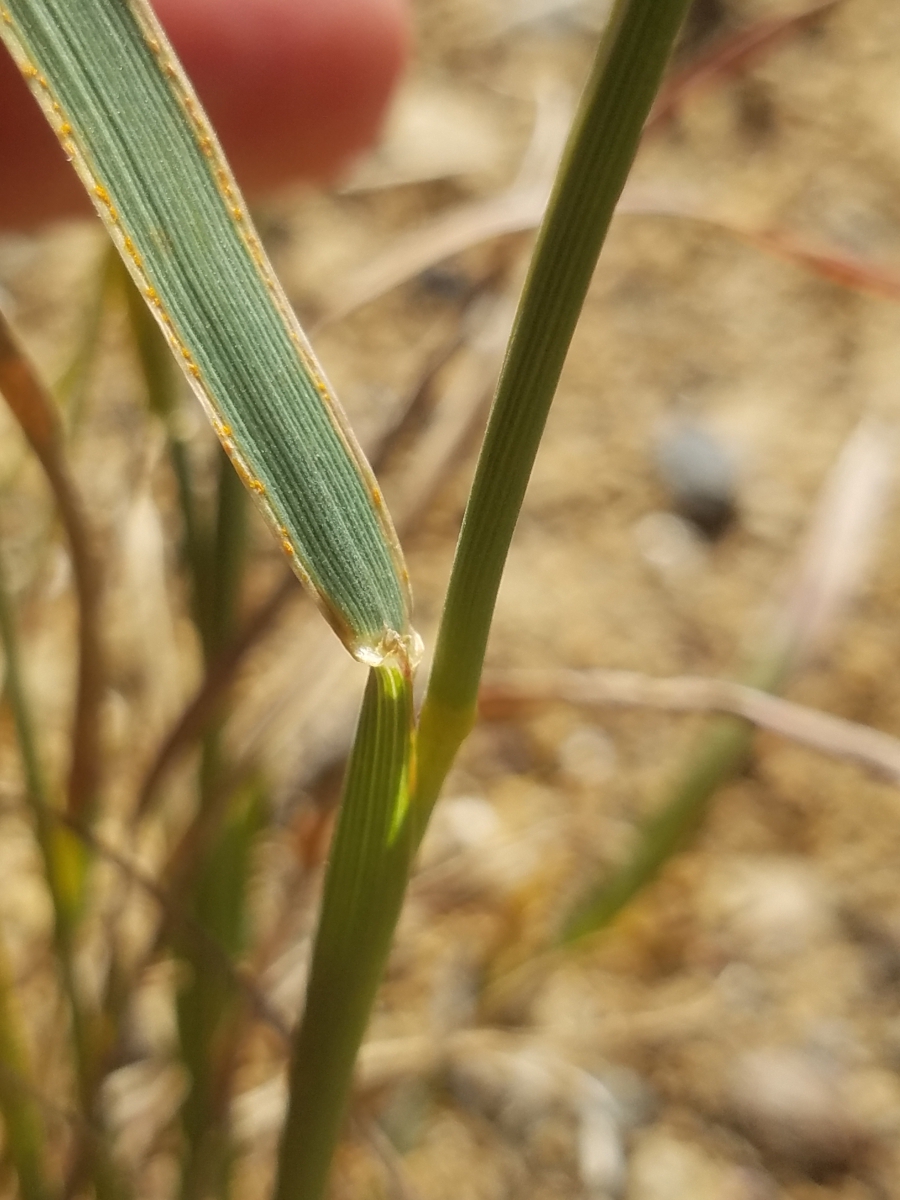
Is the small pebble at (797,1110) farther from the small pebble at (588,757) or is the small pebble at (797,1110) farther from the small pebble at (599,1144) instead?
the small pebble at (588,757)

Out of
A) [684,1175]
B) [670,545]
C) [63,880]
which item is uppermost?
[63,880]

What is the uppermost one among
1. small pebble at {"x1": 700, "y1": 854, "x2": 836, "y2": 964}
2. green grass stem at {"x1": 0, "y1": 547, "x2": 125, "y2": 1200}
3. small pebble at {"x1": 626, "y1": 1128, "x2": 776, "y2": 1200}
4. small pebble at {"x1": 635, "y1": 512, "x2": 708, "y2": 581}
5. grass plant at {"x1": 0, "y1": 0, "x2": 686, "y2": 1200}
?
grass plant at {"x1": 0, "y1": 0, "x2": 686, "y2": 1200}

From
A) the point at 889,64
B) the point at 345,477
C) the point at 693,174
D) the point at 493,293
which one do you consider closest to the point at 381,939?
the point at 345,477

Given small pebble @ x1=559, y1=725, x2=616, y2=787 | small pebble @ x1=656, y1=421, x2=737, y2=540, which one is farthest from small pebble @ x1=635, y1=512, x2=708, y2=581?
small pebble @ x1=559, y1=725, x2=616, y2=787

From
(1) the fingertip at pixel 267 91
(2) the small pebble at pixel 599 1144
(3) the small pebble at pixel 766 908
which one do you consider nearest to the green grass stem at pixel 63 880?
(1) the fingertip at pixel 267 91

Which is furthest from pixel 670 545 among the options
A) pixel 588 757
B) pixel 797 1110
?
pixel 797 1110

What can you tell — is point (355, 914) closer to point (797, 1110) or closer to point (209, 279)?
point (209, 279)

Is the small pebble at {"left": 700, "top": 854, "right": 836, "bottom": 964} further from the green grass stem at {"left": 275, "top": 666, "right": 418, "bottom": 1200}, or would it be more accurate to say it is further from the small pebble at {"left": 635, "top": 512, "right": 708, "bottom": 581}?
the green grass stem at {"left": 275, "top": 666, "right": 418, "bottom": 1200}

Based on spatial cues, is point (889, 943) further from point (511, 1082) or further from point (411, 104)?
point (411, 104)
